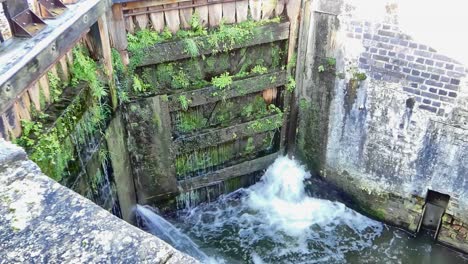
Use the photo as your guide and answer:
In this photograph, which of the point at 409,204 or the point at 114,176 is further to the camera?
the point at 409,204

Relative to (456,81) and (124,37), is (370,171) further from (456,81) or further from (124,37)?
(124,37)

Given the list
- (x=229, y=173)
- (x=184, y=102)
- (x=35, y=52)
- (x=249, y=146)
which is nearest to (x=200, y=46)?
(x=184, y=102)

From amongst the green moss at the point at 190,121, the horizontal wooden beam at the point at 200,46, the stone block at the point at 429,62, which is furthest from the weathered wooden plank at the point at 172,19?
the stone block at the point at 429,62

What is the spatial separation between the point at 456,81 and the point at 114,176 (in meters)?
4.18

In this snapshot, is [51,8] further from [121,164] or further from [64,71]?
[121,164]

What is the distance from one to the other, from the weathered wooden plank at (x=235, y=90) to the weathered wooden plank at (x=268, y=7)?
79cm

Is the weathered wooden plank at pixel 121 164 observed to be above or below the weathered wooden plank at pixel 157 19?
below

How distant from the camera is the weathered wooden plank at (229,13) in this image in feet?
16.5

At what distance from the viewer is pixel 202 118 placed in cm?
558

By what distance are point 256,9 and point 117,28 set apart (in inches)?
70.8

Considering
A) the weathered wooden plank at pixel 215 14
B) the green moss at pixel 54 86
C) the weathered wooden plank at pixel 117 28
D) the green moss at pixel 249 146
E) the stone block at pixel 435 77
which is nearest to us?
the green moss at pixel 54 86

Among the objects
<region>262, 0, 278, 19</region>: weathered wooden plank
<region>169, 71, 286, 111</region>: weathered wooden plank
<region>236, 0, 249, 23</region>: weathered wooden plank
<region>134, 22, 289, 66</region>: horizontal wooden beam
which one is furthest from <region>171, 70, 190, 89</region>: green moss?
<region>262, 0, 278, 19</region>: weathered wooden plank

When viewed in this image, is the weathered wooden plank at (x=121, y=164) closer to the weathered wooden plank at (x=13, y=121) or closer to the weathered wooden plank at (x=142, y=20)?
the weathered wooden plank at (x=142, y=20)

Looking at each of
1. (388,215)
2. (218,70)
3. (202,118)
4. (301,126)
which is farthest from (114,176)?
(388,215)
